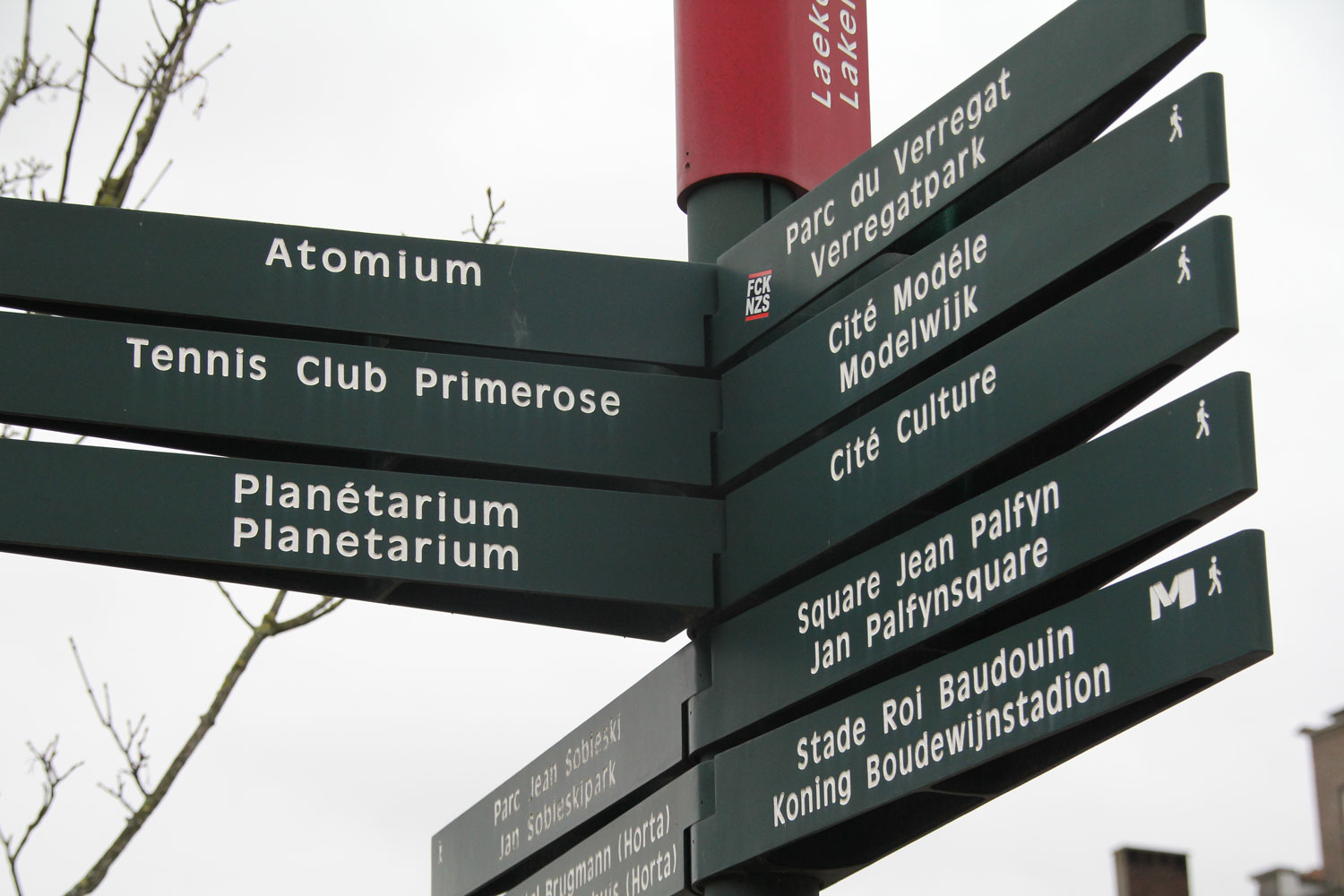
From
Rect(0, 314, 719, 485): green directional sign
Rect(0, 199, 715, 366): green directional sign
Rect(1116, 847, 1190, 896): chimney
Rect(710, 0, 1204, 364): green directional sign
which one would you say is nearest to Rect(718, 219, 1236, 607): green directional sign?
Rect(0, 314, 719, 485): green directional sign

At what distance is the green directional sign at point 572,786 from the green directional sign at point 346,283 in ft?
2.85

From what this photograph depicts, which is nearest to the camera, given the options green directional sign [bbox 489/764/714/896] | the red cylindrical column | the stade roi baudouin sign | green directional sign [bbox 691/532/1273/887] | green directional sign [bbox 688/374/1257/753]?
green directional sign [bbox 691/532/1273/887]

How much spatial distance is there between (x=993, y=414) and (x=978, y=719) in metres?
0.66

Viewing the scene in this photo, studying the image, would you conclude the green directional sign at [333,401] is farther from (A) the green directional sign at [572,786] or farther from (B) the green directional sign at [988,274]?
(A) the green directional sign at [572,786]

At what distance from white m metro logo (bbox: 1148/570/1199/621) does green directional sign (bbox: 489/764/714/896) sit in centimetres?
143

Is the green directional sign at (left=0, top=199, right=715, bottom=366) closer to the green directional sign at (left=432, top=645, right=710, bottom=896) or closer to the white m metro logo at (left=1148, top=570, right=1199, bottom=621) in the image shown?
the green directional sign at (left=432, top=645, right=710, bottom=896)

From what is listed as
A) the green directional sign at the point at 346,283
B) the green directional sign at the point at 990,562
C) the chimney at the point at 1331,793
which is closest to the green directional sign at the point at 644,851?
the green directional sign at the point at 990,562

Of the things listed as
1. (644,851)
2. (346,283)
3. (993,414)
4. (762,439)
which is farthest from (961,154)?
(644,851)

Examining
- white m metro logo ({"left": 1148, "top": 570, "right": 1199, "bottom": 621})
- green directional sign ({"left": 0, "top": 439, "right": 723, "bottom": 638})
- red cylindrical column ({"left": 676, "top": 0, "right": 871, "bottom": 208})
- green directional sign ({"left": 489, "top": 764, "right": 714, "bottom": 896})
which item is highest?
red cylindrical column ({"left": 676, "top": 0, "right": 871, "bottom": 208})

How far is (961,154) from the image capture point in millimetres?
4340

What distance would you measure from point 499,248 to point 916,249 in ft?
3.49

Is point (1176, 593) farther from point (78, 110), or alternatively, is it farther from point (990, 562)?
point (78, 110)

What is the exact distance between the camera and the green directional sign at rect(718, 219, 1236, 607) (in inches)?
140

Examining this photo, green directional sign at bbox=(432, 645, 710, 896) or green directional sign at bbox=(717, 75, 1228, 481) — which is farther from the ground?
green directional sign at bbox=(717, 75, 1228, 481)
